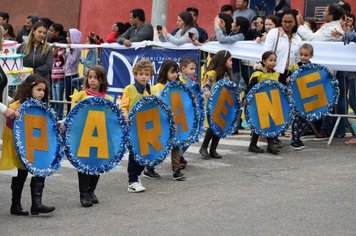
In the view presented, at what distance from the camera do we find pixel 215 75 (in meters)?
13.1

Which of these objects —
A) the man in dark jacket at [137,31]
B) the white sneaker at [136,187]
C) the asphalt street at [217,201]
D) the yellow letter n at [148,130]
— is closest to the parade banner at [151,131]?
the yellow letter n at [148,130]

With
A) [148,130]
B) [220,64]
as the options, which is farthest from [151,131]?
[220,64]

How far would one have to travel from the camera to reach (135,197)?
1065 centimetres

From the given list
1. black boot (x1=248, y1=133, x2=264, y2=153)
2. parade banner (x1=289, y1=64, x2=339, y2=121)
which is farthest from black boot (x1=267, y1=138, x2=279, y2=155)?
parade banner (x1=289, y1=64, x2=339, y2=121)

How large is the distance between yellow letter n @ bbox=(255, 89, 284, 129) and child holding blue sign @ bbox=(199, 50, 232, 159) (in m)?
0.57

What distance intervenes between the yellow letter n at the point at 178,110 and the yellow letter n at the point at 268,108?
171cm

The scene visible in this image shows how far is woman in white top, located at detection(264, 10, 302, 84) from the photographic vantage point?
14211mm

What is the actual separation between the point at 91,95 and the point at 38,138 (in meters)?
0.85

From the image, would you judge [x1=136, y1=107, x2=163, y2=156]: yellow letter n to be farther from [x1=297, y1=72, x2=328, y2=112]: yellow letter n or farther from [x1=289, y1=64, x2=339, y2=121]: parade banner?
[x1=297, y1=72, x2=328, y2=112]: yellow letter n

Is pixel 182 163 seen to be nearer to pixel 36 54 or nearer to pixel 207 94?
pixel 207 94

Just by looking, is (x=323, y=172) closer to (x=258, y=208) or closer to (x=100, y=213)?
(x=258, y=208)

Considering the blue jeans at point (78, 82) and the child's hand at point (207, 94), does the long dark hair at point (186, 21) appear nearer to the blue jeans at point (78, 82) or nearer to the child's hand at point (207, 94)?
the blue jeans at point (78, 82)

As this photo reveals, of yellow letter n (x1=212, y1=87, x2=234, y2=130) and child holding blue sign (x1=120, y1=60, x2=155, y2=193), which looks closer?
child holding blue sign (x1=120, y1=60, x2=155, y2=193)

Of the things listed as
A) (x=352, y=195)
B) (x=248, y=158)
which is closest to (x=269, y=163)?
(x=248, y=158)
